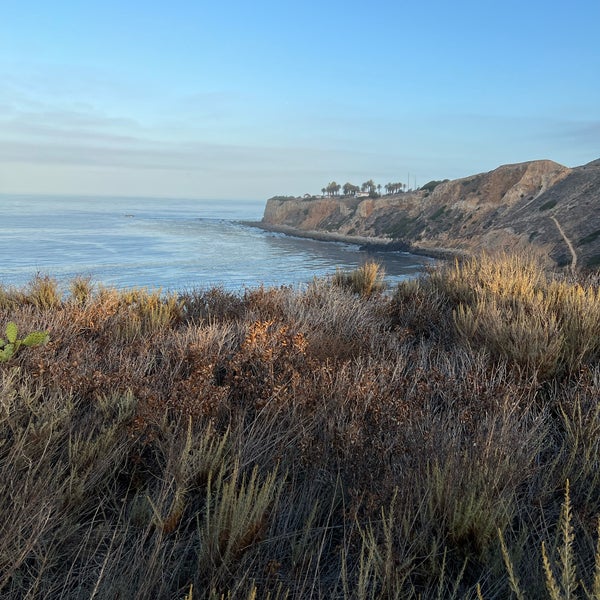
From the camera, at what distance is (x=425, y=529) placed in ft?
6.99

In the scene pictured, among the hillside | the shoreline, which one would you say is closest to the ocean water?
the shoreline

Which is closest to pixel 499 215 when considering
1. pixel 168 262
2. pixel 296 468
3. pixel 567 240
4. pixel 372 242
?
pixel 372 242

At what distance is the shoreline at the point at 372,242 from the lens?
44.1 meters

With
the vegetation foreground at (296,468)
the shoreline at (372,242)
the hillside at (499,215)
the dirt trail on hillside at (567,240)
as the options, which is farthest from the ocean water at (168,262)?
the vegetation foreground at (296,468)

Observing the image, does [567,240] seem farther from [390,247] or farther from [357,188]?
[357,188]

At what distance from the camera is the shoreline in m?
44.1

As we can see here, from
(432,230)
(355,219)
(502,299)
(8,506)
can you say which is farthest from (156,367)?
(355,219)

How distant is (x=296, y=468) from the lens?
286 centimetres

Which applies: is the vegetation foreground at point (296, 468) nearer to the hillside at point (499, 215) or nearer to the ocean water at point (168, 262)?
the ocean water at point (168, 262)

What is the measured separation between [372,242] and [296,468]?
181 ft

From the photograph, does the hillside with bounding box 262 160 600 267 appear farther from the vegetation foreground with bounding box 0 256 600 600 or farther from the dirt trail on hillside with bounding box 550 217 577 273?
the vegetation foreground with bounding box 0 256 600 600

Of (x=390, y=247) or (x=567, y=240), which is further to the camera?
(x=390, y=247)

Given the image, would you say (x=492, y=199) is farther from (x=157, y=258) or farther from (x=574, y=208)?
(x=157, y=258)

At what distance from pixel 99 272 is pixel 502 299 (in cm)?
2565
